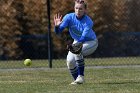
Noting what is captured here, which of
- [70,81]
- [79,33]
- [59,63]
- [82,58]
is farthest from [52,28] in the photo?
[82,58]

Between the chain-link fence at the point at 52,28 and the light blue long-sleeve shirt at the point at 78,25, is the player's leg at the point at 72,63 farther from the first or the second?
the chain-link fence at the point at 52,28

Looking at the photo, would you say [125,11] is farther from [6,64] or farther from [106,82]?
[106,82]

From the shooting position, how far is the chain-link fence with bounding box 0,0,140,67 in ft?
63.8

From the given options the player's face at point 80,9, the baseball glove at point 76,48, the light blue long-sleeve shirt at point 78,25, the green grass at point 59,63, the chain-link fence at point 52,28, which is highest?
the player's face at point 80,9

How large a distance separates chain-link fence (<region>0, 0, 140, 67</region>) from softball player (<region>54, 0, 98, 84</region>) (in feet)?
27.3

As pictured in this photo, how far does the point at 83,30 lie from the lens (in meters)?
10.6

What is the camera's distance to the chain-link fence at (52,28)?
63.8 ft

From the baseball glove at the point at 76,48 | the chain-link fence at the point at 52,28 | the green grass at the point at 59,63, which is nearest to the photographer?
the baseball glove at the point at 76,48

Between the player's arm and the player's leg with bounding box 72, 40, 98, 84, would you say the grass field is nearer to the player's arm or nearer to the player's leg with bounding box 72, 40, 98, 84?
the player's leg with bounding box 72, 40, 98, 84

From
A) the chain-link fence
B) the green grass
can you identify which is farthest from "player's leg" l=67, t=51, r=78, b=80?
the chain-link fence

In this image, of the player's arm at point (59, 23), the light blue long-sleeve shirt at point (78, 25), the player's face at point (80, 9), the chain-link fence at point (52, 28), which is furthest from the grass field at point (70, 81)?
the chain-link fence at point (52, 28)

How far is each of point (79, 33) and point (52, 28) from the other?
8608 millimetres

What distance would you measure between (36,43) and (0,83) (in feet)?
28.2

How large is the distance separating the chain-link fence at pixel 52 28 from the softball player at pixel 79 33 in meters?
8.33
